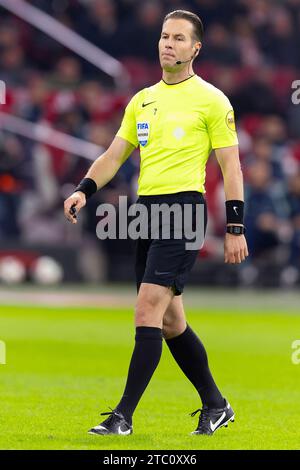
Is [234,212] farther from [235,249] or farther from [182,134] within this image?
[182,134]

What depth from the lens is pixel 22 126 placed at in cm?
2086

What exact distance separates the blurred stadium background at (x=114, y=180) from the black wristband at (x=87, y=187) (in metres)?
4.06

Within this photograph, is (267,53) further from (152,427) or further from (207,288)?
(152,427)

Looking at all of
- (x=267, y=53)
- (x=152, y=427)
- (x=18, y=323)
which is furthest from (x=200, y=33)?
(x=267, y=53)

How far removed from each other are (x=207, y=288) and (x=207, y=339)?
6.88 m

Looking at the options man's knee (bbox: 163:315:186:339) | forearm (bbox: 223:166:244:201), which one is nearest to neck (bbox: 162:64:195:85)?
forearm (bbox: 223:166:244:201)

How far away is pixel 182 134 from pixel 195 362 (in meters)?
1.43

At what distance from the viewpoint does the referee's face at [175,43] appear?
7508 millimetres

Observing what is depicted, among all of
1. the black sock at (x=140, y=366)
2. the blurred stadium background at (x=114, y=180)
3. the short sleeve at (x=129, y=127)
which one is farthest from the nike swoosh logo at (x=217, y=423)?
the blurred stadium background at (x=114, y=180)

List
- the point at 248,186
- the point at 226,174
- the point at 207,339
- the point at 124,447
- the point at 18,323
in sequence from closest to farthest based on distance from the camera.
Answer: the point at 124,447 → the point at 226,174 → the point at 207,339 → the point at 18,323 → the point at 248,186

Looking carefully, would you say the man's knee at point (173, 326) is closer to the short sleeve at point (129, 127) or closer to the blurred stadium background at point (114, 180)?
the short sleeve at point (129, 127)

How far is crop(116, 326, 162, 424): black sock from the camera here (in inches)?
289

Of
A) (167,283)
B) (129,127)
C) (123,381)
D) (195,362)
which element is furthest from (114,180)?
(167,283)

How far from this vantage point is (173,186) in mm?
7473
